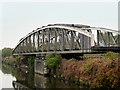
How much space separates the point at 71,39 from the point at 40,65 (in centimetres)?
984

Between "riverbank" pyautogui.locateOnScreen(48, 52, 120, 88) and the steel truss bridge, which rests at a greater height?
the steel truss bridge

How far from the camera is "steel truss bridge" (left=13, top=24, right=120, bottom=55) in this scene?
4181cm

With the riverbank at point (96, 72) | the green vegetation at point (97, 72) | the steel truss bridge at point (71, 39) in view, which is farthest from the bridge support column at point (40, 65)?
the green vegetation at point (97, 72)

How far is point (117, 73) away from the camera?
102ft

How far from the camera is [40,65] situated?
56.0 metres

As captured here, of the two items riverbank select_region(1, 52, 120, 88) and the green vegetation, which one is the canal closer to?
riverbank select_region(1, 52, 120, 88)

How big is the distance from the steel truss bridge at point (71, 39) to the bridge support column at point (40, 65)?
83.2 inches

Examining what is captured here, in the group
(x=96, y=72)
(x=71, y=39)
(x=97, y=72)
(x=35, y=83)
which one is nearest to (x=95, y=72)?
(x=96, y=72)

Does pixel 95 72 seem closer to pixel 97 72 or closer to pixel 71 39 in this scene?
pixel 97 72

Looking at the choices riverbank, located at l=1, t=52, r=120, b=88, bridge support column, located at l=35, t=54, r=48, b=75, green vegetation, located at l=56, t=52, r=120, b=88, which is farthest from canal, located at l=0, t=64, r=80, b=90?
bridge support column, located at l=35, t=54, r=48, b=75

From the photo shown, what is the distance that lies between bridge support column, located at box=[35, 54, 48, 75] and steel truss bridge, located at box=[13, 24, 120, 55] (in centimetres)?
211

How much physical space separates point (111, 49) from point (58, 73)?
1129 cm

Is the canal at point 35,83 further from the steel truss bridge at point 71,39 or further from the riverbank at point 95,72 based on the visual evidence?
the steel truss bridge at point 71,39

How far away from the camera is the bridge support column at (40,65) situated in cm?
5263
